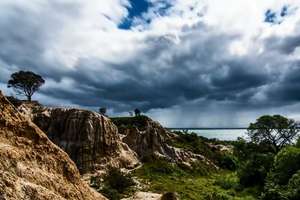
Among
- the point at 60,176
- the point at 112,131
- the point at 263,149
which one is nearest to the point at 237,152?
the point at 263,149

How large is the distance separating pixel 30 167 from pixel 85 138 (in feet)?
167

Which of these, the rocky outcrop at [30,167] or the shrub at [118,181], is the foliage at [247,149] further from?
the rocky outcrop at [30,167]

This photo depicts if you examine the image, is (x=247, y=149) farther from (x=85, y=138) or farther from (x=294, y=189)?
(x=294, y=189)

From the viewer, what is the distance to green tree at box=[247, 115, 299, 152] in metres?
88.2

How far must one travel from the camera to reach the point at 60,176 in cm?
1509

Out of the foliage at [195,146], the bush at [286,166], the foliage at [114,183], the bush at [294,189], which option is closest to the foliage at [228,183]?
the bush at [286,166]

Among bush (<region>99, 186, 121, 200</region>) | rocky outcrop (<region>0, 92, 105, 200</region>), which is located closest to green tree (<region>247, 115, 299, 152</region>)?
bush (<region>99, 186, 121, 200</region>)

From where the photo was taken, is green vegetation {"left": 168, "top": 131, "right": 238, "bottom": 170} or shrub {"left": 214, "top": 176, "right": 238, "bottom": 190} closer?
shrub {"left": 214, "top": 176, "right": 238, "bottom": 190}

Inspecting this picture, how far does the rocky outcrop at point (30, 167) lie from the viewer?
12156 mm

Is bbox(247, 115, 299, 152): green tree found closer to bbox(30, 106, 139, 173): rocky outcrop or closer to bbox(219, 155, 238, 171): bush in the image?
bbox(219, 155, 238, 171): bush

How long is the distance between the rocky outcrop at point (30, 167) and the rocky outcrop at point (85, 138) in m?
45.6

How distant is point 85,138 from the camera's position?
6412cm

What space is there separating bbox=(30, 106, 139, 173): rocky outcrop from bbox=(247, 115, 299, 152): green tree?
108 feet

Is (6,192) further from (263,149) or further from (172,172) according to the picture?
(263,149)
